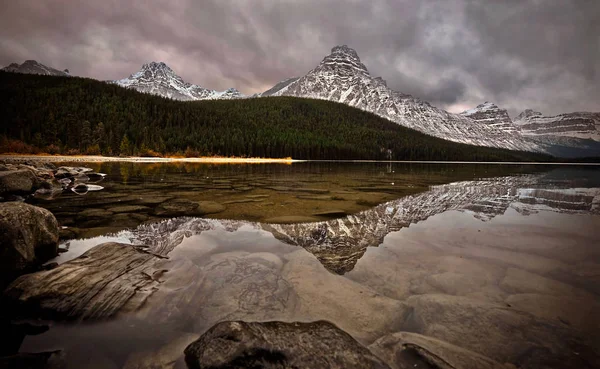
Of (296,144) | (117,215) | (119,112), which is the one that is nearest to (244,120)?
(296,144)

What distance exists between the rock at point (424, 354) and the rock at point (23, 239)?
678 cm

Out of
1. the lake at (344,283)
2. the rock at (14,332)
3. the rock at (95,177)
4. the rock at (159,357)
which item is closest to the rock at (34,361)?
the lake at (344,283)

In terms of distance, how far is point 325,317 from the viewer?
427cm

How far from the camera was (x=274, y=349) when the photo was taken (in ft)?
10.7

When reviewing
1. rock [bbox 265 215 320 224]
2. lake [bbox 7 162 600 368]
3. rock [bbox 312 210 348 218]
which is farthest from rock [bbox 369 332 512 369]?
rock [bbox 312 210 348 218]

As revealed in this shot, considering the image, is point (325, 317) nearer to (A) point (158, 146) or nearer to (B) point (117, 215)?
(B) point (117, 215)

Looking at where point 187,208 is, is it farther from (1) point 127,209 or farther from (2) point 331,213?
(2) point 331,213

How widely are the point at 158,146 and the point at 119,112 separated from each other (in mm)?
41029

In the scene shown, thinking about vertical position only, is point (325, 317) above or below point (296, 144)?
below

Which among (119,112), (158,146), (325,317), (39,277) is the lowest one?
(325,317)

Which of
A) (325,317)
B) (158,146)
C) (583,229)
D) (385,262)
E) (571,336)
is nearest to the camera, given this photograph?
(571,336)

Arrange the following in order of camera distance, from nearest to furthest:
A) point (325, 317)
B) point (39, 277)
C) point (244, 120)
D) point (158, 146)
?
point (325, 317), point (39, 277), point (158, 146), point (244, 120)

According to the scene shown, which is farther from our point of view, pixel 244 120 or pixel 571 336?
pixel 244 120

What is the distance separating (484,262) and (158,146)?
108 m
